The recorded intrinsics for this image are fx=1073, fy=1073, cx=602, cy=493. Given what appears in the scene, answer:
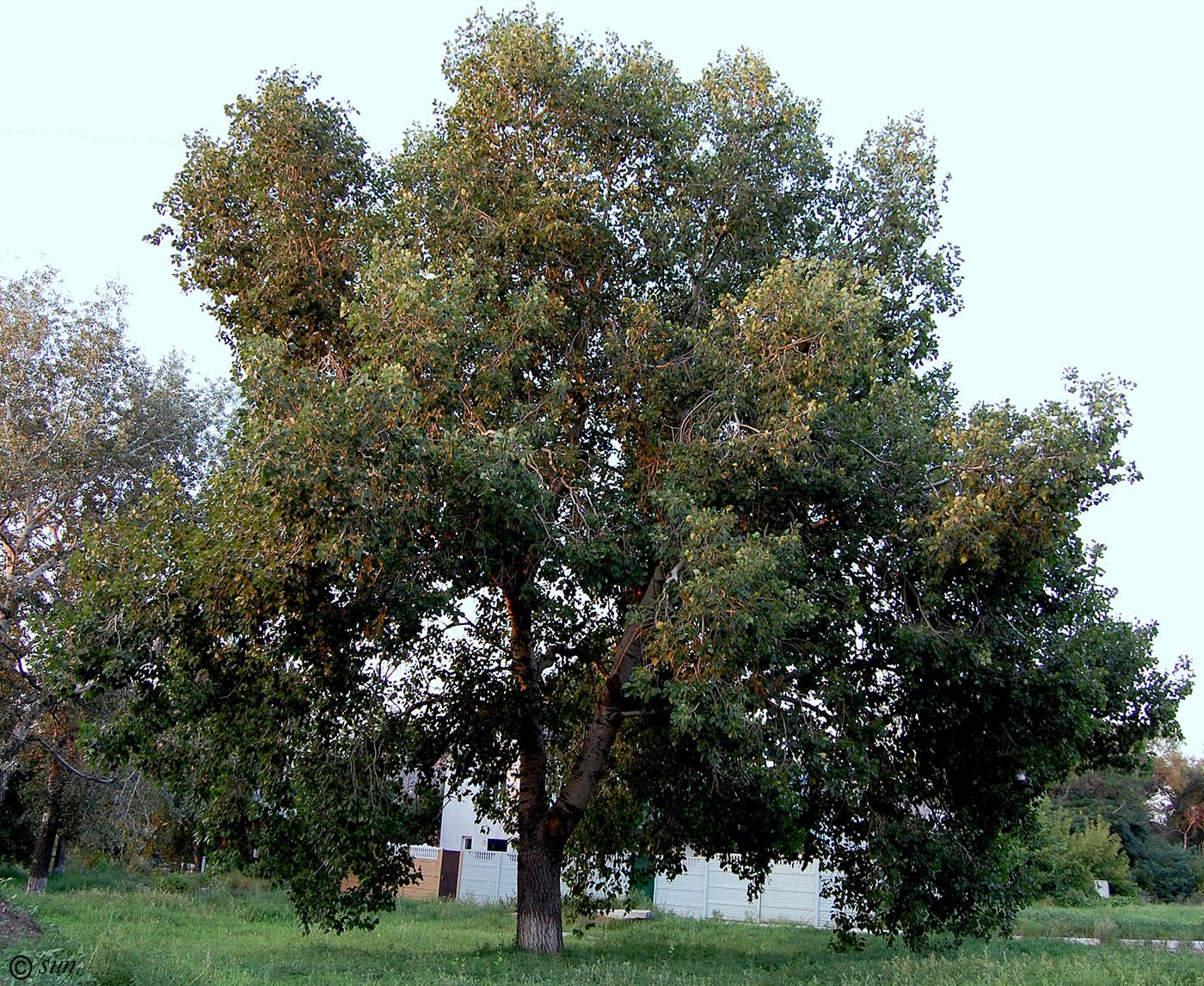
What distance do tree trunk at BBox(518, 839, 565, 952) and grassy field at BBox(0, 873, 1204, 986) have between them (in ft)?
1.39

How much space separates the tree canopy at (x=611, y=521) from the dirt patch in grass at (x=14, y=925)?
9.66 ft

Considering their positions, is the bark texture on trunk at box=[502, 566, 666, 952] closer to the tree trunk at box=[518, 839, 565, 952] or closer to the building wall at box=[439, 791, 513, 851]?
the tree trunk at box=[518, 839, 565, 952]

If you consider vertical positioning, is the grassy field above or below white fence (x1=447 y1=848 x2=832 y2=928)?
below

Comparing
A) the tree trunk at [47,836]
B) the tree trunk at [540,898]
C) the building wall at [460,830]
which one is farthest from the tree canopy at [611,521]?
the building wall at [460,830]

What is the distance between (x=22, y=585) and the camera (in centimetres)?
2395

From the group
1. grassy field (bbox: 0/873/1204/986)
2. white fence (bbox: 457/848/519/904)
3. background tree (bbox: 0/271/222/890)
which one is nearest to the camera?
grassy field (bbox: 0/873/1204/986)

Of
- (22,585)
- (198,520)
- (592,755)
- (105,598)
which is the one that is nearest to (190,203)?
(198,520)

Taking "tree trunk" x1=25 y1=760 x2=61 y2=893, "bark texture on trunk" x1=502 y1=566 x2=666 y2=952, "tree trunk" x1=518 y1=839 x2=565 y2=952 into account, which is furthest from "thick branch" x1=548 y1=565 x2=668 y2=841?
"tree trunk" x1=25 y1=760 x2=61 y2=893

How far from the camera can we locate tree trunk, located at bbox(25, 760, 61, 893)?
1129 inches

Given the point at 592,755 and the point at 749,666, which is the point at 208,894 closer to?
the point at 592,755

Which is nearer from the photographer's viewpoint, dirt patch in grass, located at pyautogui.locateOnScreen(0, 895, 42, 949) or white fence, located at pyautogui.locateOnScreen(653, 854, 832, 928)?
dirt patch in grass, located at pyautogui.locateOnScreen(0, 895, 42, 949)

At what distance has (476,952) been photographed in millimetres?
15984

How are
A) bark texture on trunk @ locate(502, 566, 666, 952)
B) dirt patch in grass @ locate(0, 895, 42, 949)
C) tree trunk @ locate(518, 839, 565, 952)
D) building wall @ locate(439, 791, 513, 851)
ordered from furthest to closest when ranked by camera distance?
building wall @ locate(439, 791, 513, 851) < tree trunk @ locate(518, 839, 565, 952) < bark texture on trunk @ locate(502, 566, 666, 952) < dirt patch in grass @ locate(0, 895, 42, 949)

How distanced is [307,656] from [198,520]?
8.36 feet
